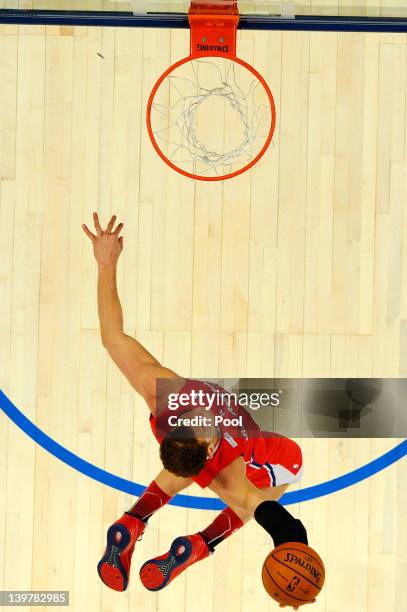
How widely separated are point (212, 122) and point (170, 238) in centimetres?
71

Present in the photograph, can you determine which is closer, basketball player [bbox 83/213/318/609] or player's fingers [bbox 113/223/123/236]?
basketball player [bbox 83/213/318/609]

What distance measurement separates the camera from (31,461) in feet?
14.3

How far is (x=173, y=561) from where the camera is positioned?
4.29m

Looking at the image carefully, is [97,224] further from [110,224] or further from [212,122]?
[212,122]

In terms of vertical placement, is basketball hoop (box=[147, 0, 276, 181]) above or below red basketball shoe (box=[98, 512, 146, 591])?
above

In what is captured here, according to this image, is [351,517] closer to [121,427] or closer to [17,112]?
[121,427]

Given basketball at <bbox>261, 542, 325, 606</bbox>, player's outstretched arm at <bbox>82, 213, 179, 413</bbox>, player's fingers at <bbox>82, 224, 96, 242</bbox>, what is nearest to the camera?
basketball at <bbox>261, 542, 325, 606</bbox>

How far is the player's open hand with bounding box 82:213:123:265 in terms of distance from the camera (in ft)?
14.2

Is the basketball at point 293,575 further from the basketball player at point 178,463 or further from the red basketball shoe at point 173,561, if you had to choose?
the red basketball shoe at point 173,561

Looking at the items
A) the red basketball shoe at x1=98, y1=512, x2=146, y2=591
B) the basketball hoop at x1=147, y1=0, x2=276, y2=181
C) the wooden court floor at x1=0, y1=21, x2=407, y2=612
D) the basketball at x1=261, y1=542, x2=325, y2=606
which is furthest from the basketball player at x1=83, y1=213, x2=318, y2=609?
the basketball hoop at x1=147, y1=0, x2=276, y2=181

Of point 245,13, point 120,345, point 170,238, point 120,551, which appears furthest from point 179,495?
point 245,13

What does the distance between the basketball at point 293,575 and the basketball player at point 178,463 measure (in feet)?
1.55

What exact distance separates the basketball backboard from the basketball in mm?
2777

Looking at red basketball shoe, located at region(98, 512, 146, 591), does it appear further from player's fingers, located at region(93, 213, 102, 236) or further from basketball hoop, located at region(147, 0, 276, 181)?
basketball hoop, located at region(147, 0, 276, 181)
